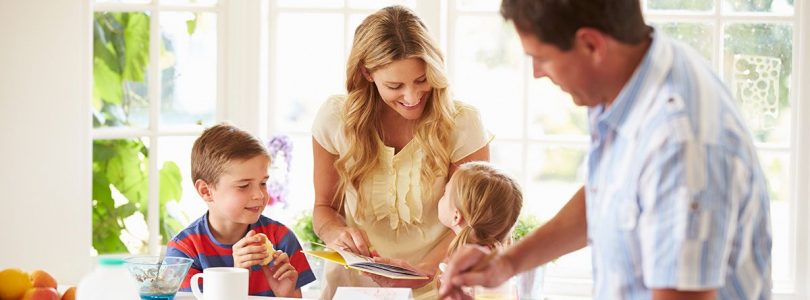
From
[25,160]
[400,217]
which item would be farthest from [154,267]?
[25,160]

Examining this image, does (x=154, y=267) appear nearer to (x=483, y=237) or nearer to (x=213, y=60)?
(x=483, y=237)

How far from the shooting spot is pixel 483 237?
2627 millimetres

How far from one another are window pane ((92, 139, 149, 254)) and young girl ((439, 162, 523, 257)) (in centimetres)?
171

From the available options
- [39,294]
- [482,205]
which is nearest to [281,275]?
[482,205]

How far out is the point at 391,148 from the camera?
2.82 m

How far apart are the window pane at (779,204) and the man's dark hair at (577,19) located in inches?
108

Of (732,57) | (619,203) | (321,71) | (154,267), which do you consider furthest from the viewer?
(321,71)

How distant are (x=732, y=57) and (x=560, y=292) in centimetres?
109

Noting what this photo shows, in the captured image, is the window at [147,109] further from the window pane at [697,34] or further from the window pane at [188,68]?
the window pane at [697,34]

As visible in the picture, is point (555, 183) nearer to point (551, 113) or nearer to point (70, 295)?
point (551, 113)

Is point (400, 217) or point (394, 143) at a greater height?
point (394, 143)

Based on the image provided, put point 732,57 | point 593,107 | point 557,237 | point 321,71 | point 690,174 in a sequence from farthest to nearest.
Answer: point 321,71
point 732,57
point 557,237
point 593,107
point 690,174

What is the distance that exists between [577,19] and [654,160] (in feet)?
0.72

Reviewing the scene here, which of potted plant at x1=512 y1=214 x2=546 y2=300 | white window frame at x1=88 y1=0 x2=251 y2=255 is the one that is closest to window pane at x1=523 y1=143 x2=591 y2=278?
white window frame at x1=88 y1=0 x2=251 y2=255
